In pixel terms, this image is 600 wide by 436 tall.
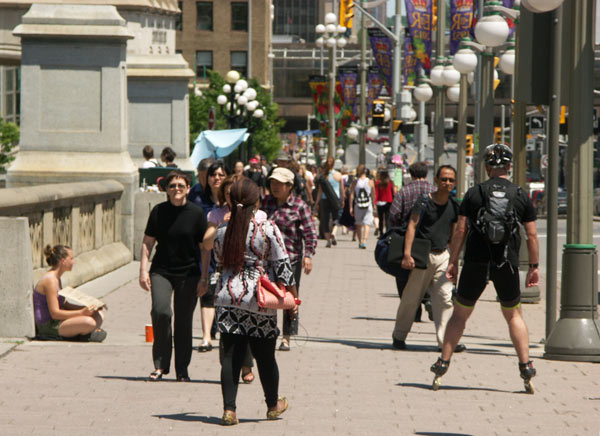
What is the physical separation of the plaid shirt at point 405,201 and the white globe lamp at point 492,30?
5479 mm

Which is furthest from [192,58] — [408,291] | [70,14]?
[408,291]

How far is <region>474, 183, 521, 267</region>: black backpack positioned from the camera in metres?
8.90

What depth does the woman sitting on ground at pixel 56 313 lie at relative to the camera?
36.2ft

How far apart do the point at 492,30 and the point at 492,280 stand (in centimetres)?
855

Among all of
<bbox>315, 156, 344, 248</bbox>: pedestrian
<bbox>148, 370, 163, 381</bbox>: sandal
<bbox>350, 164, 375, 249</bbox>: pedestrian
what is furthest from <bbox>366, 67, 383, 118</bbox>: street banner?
<bbox>148, 370, 163, 381</bbox>: sandal

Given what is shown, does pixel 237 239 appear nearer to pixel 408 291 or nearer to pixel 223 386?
pixel 223 386

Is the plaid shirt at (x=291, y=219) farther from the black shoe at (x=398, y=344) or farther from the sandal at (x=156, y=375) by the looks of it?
the sandal at (x=156, y=375)

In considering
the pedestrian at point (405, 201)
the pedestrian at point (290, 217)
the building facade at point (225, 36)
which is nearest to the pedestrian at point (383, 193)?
the pedestrian at point (405, 201)

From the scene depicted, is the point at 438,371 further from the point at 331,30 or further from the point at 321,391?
the point at 331,30

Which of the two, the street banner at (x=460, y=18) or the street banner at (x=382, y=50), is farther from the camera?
the street banner at (x=382, y=50)

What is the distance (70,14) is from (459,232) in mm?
12226

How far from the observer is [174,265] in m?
9.54

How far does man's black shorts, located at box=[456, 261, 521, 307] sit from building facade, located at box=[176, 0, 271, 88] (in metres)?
90.2

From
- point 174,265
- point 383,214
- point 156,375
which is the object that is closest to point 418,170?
point 174,265
